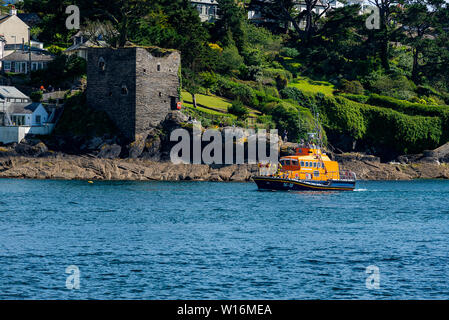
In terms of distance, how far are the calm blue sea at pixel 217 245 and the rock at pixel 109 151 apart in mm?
13607

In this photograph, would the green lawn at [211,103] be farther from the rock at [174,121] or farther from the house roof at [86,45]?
the house roof at [86,45]

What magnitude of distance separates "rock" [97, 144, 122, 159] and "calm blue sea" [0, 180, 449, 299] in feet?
44.6

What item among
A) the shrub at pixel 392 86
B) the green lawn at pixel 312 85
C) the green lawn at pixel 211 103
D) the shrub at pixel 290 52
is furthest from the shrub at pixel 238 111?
the shrub at pixel 290 52

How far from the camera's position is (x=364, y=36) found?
115875mm

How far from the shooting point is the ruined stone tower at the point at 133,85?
3201 inches

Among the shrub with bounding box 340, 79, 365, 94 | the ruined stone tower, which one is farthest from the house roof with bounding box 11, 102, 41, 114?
the shrub with bounding box 340, 79, 365, 94

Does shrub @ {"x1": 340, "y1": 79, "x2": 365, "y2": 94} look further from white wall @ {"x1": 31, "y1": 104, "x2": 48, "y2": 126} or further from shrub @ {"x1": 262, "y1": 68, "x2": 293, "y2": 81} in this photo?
white wall @ {"x1": 31, "y1": 104, "x2": 48, "y2": 126}

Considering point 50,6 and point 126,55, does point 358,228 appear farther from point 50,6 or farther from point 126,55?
point 50,6

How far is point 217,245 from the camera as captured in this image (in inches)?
1502

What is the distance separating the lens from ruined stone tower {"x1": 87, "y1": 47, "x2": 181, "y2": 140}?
81.3m

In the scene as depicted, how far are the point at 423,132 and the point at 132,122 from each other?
3857cm

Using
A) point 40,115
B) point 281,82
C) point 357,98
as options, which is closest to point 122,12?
point 40,115

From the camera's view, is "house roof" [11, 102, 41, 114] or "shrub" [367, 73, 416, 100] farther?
"shrub" [367, 73, 416, 100]

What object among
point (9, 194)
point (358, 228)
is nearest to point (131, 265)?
point (358, 228)
